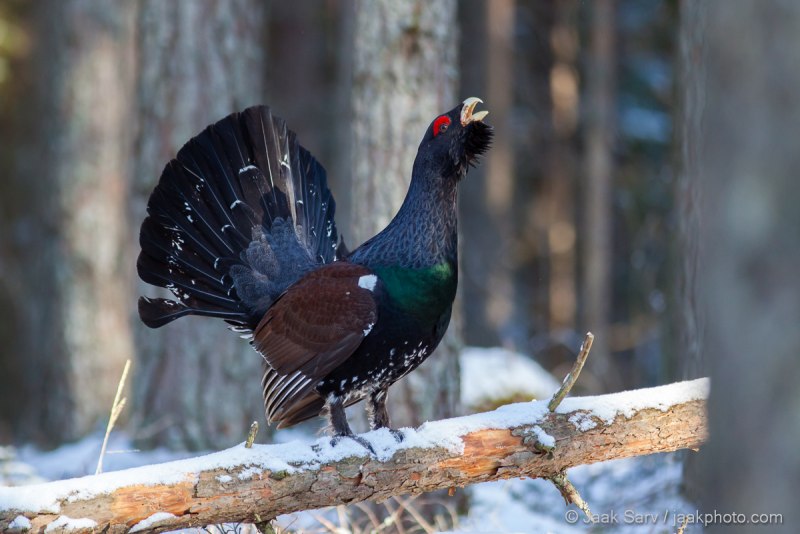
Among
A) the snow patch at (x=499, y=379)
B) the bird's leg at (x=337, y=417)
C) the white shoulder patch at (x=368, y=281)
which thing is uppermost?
the white shoulder patch at (x=368, y=281)

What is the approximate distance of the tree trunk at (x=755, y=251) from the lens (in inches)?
67.2

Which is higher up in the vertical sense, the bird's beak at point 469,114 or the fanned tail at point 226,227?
the bird's beak at point 469,114

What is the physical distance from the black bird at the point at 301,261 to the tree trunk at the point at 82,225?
17.6 ft

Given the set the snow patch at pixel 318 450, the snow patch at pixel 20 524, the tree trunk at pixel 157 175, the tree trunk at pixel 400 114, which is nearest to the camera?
the snow patch at pixel 20 524

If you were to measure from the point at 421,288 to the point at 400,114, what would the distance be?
5.34 feet

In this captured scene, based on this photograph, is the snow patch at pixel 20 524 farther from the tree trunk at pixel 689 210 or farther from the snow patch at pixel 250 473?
the tree trunk at pixel 689 210

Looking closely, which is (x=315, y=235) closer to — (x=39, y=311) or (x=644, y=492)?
(x=644, y=492)

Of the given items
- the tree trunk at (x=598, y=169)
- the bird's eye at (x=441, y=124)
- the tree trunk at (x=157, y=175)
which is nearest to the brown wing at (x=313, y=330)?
the bird's eye at (x=441, y=124)

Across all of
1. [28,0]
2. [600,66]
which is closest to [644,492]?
[600,66]

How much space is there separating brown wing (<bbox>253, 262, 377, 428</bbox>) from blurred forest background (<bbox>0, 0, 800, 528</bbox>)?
1.16 m

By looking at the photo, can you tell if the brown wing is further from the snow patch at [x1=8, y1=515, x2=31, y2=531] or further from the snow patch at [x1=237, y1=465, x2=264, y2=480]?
the snow patch at [x1=8, y1=515, x2=31, y2=531]

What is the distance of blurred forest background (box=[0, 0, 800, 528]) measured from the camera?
69.6 inches

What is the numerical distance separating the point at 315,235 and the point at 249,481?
238cm

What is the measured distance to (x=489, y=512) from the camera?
5664 millimetres
